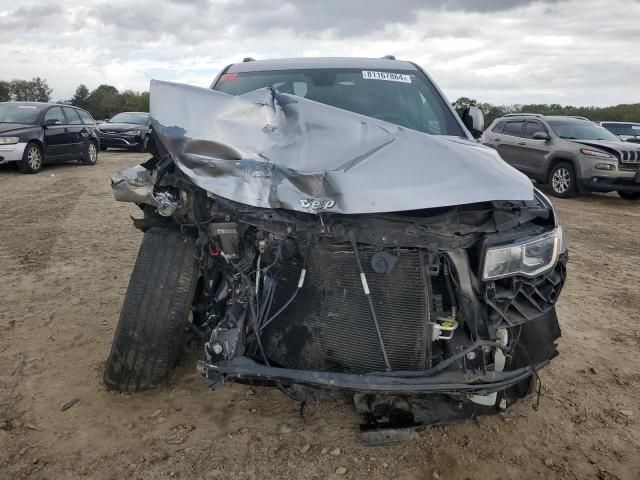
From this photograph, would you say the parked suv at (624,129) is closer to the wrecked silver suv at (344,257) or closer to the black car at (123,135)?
the black car at (123,135)

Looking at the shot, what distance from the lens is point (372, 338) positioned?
238 cm

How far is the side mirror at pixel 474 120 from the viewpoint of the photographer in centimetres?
389

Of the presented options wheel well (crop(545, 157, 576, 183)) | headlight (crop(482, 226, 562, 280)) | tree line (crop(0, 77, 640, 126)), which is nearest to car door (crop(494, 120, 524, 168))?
wheel well (crop(545, 157, 576, 183))

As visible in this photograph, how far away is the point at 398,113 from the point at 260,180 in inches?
63.9

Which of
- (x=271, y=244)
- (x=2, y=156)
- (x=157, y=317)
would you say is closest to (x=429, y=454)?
(x=271, y=244)

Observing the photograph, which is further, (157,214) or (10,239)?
(10,239)

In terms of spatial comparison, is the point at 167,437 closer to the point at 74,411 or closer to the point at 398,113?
the point at 74,411

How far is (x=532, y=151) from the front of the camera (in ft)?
36.9

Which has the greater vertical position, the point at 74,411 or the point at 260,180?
the point at 260,180

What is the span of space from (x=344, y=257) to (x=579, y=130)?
10.4 m

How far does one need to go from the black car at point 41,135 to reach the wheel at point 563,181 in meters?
10.7

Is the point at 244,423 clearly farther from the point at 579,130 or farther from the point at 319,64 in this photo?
the point at 579,130

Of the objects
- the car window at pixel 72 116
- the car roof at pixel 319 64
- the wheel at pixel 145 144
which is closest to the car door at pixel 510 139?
the wheel at pixel 145 144

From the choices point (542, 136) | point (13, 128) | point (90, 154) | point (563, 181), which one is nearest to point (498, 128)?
point (542, 136)
